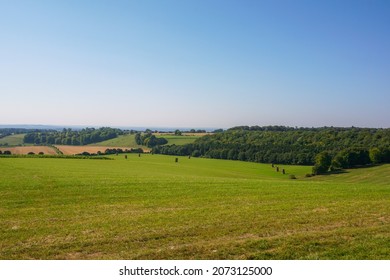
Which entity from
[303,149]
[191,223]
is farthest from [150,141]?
[191,223]

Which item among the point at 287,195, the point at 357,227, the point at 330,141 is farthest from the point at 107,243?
the point at 330,141

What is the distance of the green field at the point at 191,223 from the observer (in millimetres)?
10289

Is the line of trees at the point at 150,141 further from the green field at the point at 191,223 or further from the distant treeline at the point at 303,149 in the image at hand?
the green field at the point at 191,223

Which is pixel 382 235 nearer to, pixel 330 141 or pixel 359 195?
pixel 359 195

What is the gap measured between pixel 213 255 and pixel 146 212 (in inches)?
276

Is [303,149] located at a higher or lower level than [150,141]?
lower

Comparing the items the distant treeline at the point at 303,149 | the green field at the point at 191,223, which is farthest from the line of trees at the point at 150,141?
the green field at the point at 191,223

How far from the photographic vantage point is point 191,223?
13.6m

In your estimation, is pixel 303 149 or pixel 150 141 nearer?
pixel 303 149

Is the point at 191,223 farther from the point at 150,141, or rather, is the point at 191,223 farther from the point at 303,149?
the point at 150,141

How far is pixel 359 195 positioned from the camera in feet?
68.7

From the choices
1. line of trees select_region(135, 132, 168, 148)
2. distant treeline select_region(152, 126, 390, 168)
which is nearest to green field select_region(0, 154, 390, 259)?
distant treeline select_region(152, 126, 390, 168)

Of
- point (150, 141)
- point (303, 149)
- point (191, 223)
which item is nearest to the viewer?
point (191, 223)

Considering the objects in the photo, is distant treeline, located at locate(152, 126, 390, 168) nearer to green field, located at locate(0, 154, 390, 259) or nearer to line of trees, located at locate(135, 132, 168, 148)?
line of trees, located at locate(135, 132, 168, 148)
